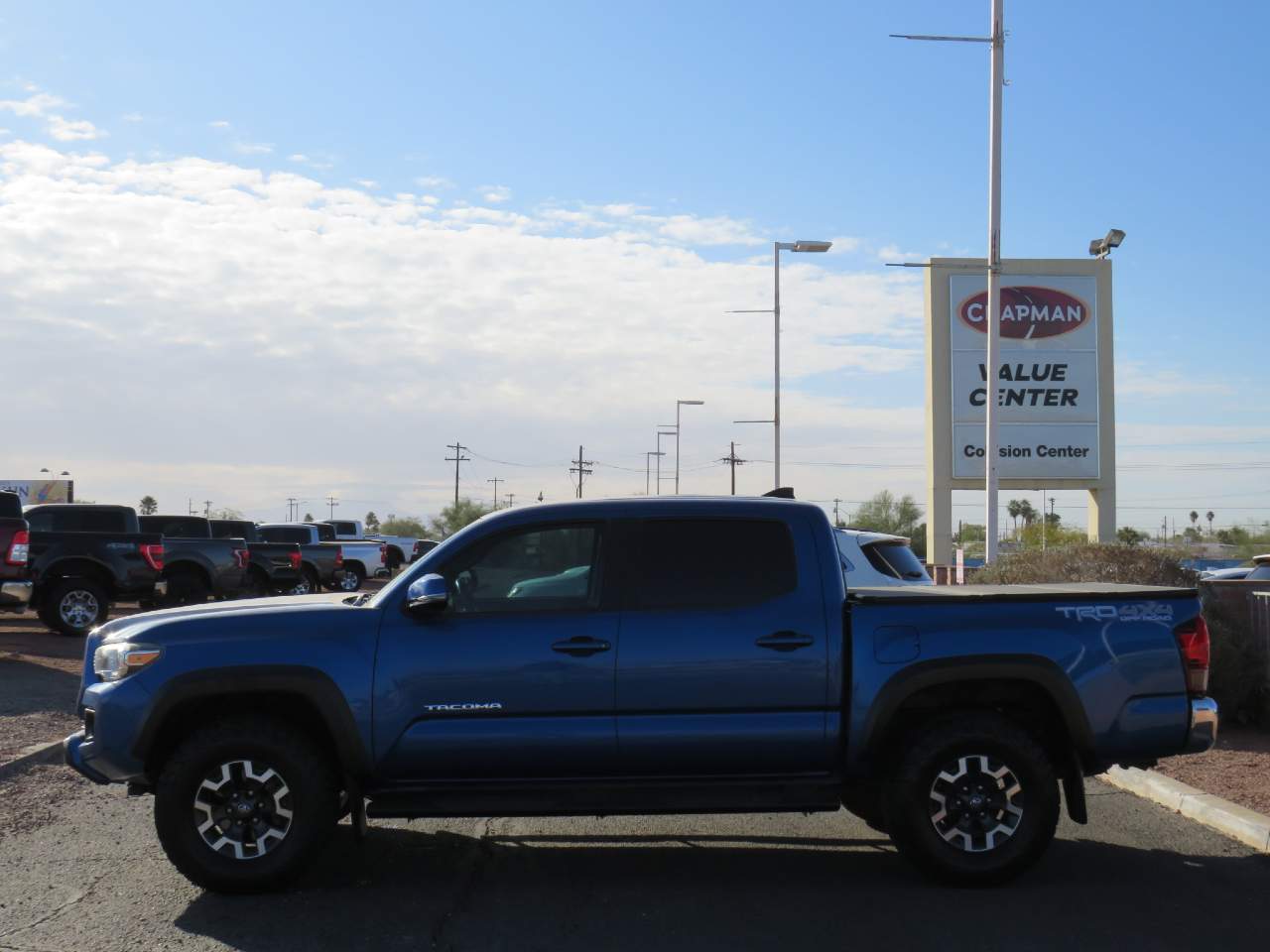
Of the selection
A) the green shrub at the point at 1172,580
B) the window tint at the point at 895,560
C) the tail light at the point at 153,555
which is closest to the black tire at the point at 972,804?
the window tint at the point at 895,560

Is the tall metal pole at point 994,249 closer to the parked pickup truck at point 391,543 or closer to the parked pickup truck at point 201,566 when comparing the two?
the parked pickup truck at point 201,566

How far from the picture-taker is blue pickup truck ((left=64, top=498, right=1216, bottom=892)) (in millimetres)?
6516

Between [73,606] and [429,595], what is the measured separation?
48.5 ft

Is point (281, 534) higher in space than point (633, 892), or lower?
higher

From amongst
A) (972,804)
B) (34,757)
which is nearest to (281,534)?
(34,757)

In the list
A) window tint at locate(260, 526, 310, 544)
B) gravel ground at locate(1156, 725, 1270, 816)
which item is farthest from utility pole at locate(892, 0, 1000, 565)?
window tint at locate(260, 526, 310, 544)

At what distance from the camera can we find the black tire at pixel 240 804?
6.45 m

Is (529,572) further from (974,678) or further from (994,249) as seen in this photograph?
(994,249)

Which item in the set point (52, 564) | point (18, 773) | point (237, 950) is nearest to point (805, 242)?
point (52, 564)

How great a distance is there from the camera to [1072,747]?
6.84 metres

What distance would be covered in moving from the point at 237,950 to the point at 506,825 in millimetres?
2645

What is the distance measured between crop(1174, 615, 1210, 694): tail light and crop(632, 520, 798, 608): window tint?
1997 mm

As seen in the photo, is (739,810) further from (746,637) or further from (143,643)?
(143,643)

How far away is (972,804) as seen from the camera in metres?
6.68
